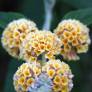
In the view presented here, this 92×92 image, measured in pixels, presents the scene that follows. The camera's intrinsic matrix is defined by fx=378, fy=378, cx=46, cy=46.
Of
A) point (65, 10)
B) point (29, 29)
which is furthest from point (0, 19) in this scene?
point (65, 10)

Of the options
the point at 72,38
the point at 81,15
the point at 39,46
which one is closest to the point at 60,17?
the point at 81,15

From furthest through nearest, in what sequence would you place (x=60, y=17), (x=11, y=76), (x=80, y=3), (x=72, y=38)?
(x=60, y=17) < (x=80, y=3) < (x=11, y=76) < (x=72, y=38)

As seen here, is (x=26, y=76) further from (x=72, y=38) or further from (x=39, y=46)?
(x=72, y=38)

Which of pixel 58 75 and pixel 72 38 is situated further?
pixel 72 38

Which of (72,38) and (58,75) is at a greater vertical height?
(72,38)

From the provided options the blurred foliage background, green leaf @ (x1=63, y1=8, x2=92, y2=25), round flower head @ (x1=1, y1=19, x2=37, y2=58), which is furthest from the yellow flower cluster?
the blurred foliage background

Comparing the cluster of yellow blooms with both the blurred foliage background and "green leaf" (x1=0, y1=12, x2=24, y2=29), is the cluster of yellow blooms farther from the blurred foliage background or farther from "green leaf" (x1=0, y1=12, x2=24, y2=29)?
the blurred foliage background

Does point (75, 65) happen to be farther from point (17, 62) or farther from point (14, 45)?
point (14, 45)
